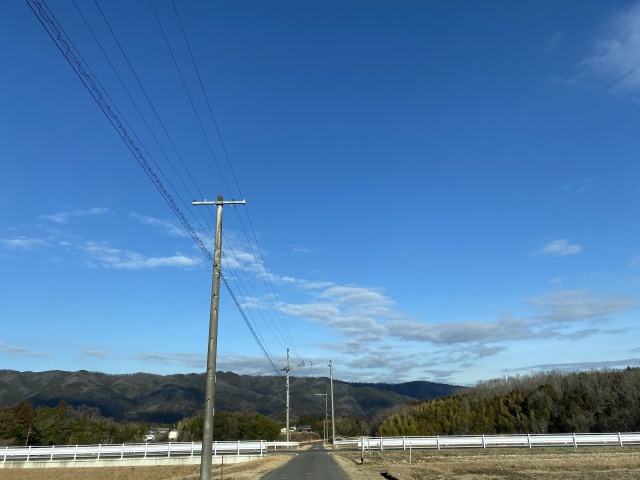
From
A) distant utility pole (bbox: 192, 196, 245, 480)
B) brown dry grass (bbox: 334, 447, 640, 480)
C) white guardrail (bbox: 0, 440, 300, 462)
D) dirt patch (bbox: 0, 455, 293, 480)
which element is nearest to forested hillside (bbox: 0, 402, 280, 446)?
white guardrail (bbox: 0, 440, 300, 462)

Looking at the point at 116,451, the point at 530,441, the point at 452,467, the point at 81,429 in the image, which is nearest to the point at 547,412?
the point at 530,441

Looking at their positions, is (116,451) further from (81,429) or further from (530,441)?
(81,429)

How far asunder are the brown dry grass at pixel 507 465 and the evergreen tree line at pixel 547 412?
3894 centimetres

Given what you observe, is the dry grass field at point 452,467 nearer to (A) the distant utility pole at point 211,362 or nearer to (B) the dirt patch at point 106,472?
(B) the dirt patch at point 106,472

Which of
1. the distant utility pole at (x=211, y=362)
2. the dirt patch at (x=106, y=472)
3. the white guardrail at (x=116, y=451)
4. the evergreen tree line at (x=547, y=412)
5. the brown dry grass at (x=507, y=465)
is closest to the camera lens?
the distant utility pole at (x=211, y=362)

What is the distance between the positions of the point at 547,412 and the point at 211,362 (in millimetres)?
75388

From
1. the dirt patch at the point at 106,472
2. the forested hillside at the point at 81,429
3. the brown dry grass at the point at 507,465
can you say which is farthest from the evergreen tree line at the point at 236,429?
the brown dry grass at the point at 507,465

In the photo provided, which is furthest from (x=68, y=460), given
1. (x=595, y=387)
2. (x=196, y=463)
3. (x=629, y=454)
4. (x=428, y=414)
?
(x=595, y=387)

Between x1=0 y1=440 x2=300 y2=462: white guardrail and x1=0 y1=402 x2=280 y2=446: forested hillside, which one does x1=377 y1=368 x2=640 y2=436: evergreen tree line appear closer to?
x1=0 y1=402 x2=280 y2=446: forested hillside

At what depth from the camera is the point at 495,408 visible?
3383 inches

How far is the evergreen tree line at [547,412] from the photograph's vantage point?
242 feet

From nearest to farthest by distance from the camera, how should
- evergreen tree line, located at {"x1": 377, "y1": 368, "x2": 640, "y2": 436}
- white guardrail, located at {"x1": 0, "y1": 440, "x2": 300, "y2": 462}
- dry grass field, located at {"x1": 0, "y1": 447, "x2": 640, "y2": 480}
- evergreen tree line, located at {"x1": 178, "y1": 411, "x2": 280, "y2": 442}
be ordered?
dry grass field, located at {"x1": 0, "y1": 447, "x2": 640, "y2": 480}, white guardrail, located at {"x1": 0, "y1": 440, "x2": 300, "y2": 462}, evergreen tree line, located at {"x1": 377, "y1": 368, "x2": 640, "y2": 436}, evergreen tree line, located at {"x1": 178, "y1": 411, "x2": 280, "y2": 442}

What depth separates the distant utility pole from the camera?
17.1 metres

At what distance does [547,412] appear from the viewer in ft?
257
